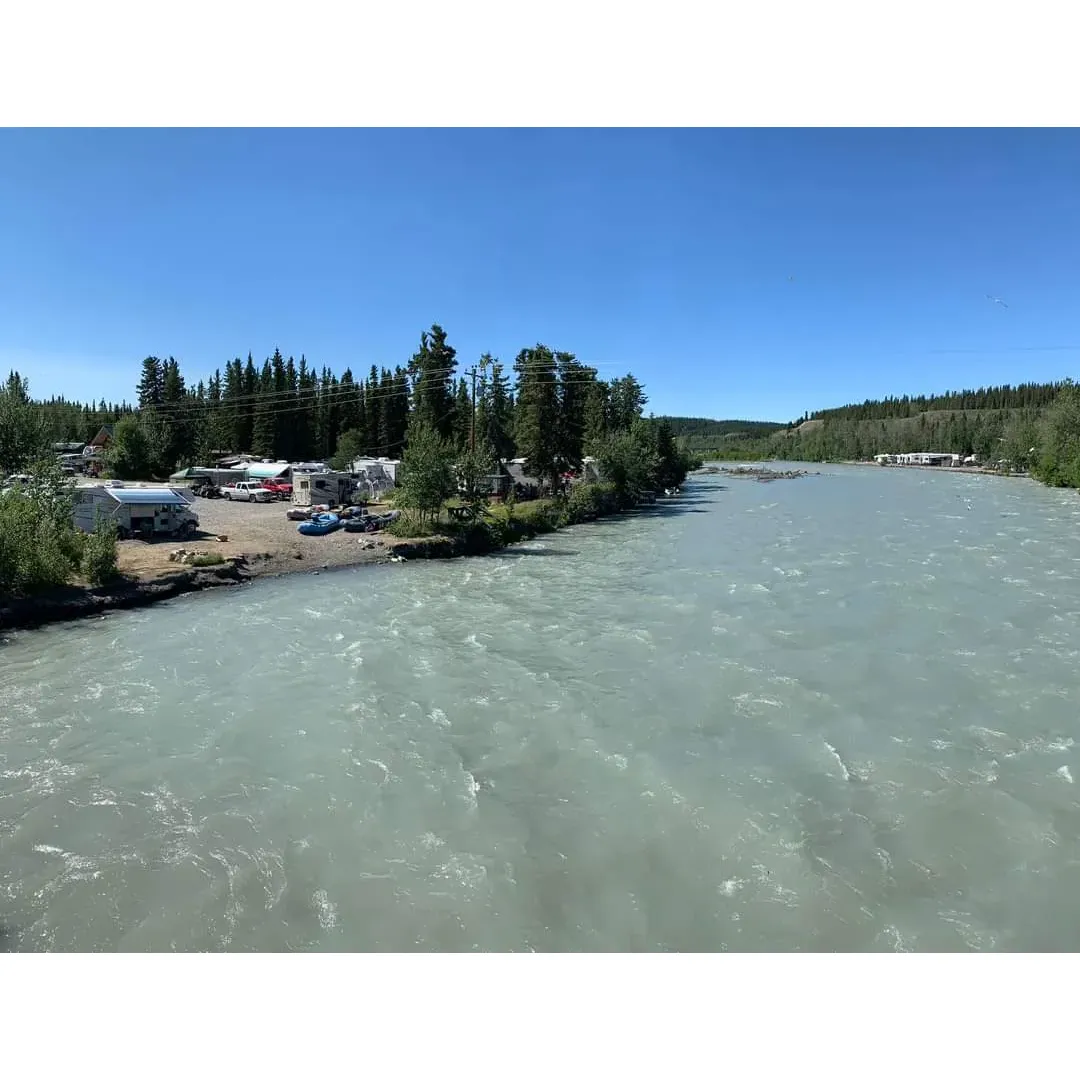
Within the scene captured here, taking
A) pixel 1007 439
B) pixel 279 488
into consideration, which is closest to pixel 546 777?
pixel 279 488

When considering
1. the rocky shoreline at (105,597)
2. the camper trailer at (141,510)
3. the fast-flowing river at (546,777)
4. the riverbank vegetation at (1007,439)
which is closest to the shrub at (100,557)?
the rocky shoreline at (105,597)

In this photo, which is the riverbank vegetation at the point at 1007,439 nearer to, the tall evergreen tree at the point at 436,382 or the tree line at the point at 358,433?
the tree line at the point at 358,433

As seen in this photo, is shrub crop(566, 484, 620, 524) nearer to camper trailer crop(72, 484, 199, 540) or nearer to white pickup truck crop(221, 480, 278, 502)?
white pickup truck crop(221, 480, 278, 502)

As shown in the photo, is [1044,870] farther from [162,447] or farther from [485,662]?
[162,447]

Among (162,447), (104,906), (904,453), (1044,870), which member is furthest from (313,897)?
(904,453)

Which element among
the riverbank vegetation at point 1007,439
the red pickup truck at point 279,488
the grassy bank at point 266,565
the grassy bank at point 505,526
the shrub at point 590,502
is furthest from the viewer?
the riverbank vegetation at point 1007,439
